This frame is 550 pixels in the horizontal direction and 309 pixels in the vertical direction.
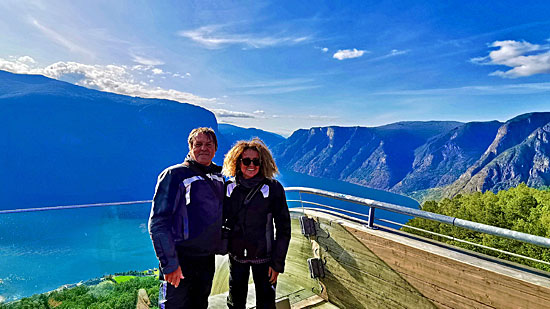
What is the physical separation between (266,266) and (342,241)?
147 centimetres

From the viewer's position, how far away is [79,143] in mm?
134375

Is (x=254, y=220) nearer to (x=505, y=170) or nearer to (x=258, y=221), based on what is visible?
(x=258, y=221)

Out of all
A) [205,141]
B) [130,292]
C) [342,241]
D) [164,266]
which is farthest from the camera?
[130,292]

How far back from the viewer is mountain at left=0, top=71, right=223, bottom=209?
104 m

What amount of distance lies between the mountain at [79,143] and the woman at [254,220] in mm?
92894

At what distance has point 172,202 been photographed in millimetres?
1875

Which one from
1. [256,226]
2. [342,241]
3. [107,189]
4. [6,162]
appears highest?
[256,226]

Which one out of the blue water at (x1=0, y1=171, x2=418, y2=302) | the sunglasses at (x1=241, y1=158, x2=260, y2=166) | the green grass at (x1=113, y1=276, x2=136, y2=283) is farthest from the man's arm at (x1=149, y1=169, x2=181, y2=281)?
the green grass at (x1=113, y1=276, x2=136, y2=283)

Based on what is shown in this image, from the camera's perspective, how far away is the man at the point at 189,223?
6.03ft

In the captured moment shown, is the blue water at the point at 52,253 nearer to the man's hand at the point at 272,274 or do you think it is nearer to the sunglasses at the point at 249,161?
the man's hand at the point at 272,274

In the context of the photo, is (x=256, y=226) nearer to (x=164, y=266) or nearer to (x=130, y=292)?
(x=164, y=266)

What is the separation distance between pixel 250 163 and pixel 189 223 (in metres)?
0.61

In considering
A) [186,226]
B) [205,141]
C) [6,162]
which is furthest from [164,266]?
[6,162]

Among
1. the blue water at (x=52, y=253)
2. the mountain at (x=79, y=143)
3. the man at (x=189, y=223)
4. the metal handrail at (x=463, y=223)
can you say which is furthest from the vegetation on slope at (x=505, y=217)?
the mountain at (x=79, y=143)
